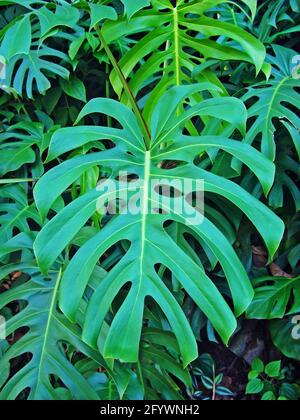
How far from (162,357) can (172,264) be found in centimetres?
35

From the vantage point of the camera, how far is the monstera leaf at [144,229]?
0.79 m

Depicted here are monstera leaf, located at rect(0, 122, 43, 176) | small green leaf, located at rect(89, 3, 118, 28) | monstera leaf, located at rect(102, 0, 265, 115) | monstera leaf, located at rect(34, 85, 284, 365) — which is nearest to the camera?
monstera leaf, located at rect(34, 85, 284, 365)

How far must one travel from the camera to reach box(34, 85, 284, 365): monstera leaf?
0.79 metres

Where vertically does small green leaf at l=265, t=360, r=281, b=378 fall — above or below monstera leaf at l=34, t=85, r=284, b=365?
below

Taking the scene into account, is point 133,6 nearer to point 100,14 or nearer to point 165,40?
point 100,14

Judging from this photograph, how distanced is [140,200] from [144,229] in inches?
2.9

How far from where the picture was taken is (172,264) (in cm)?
85

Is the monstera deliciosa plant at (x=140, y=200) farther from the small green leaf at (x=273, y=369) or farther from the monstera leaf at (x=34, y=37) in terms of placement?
the small green leaf at (x=273, y=369)

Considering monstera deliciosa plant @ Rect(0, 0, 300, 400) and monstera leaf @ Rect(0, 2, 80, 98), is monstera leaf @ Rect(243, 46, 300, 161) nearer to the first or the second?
monstera deliciosa plant @ Rect(0, 0, 300, 400)

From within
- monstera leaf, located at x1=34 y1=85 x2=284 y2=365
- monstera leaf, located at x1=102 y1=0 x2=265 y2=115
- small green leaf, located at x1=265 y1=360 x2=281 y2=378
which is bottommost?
small green leaf, located at x1=265 y1=360 x2=281 y2=378

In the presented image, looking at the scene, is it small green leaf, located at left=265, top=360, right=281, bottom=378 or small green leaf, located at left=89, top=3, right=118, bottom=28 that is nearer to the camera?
small green leaf, located at left=89, top=3, right=118, bottom=28

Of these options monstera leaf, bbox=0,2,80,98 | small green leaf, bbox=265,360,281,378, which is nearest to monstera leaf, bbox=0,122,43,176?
monstera leaf, bbox=0,2,80,98

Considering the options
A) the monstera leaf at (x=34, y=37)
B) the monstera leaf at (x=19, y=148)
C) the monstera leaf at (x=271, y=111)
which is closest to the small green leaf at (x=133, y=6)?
the monstera leaf at (x=34, y=37)

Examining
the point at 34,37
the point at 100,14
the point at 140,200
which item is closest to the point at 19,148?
the point at 34,37
